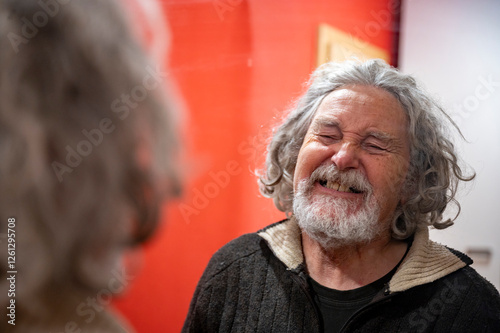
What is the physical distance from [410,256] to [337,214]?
0.25m

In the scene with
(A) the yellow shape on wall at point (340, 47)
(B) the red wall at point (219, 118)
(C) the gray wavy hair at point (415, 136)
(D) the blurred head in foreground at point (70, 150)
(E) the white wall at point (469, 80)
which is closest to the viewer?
(D) the blurred head in foreground at point (70, 150)

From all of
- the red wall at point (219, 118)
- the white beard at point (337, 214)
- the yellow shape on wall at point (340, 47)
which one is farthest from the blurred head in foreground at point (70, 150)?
the yellow shape on wall at point (340, 47)

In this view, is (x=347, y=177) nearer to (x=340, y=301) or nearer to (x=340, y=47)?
(x=340, y=301)

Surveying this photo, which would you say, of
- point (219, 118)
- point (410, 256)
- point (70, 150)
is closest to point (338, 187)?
point (410, 256)

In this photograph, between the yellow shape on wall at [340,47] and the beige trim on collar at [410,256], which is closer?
the beige trim on collar at [410,256]

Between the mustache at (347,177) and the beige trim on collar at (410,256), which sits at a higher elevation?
the mustache at (347,177)

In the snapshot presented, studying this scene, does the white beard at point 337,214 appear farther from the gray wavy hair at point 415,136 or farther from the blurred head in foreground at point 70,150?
the blurred head in foreground at point 70,150

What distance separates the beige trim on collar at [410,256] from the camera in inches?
53.5

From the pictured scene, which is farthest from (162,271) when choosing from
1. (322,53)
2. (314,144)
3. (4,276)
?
(322,53)

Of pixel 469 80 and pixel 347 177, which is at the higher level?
pixel 469 80

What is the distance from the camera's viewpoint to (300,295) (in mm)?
1434

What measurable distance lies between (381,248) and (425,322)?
0.85 feet

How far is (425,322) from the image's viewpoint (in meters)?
1.32

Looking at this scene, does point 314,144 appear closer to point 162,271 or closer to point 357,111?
point 357,111
